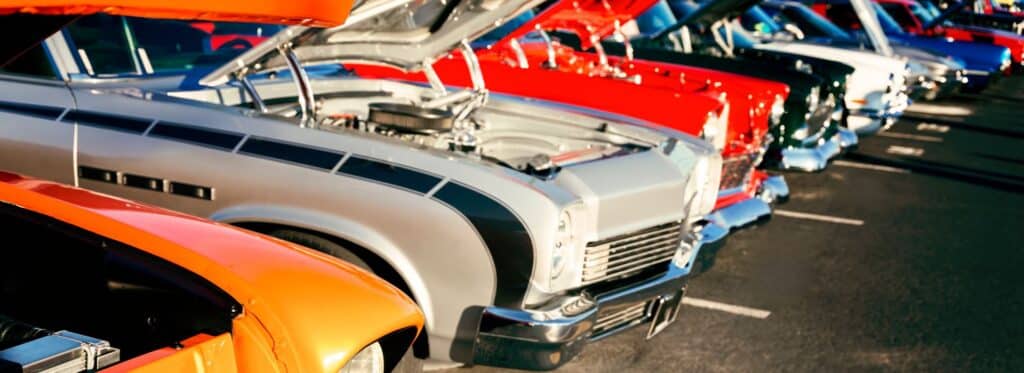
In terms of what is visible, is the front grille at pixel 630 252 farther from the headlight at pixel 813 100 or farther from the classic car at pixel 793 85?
the headlight at pixel 813 100

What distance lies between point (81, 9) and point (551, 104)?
3.66 meters

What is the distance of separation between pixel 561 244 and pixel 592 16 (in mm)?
4713

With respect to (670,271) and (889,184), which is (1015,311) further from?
(889,184)

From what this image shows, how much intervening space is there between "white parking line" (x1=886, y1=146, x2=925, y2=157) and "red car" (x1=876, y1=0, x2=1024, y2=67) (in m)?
5.75

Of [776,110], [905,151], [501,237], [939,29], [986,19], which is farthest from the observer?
[986,19]

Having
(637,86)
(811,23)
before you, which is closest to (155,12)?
(637,86)

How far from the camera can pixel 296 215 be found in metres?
3.79

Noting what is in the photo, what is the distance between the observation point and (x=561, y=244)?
3752 millimetres

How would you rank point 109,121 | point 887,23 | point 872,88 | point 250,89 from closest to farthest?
1. point 109,121
2. point 250,89
3. point 872,88
4. point 887,23

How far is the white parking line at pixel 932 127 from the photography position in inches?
497

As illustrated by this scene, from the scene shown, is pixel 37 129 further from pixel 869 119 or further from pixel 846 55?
pixel 846 55

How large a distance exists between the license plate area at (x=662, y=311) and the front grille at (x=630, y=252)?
Result: 14 cm

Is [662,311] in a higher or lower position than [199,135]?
lower

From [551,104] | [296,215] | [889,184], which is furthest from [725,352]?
[889,184]
